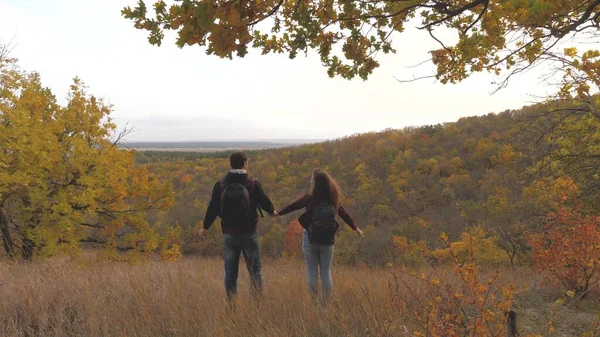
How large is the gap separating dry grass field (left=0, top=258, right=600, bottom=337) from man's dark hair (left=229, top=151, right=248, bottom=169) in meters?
1.47

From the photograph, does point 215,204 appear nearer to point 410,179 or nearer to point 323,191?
point 323,191

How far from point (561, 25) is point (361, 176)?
36739mm

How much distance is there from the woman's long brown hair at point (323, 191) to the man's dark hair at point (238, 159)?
0.87 meters

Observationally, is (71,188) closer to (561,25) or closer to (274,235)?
(561,25)

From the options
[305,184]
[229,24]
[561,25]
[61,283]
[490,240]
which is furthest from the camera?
[305,184]

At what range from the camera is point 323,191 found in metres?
4.16

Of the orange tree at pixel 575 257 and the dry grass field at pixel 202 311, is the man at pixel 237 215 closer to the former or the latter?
the dry grass field at pixel 202 311

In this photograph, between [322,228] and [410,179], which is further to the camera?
[410,179]

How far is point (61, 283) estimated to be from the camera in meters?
4.43

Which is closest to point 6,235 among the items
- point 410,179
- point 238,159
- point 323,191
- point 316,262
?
point 238,159

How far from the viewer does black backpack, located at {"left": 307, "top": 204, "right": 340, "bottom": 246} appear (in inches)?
155

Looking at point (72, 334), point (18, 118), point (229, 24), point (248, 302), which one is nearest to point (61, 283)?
point (72, 334)

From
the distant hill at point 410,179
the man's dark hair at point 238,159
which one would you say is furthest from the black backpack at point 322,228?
the distant hill at point 410,179

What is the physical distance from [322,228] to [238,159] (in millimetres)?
1245
